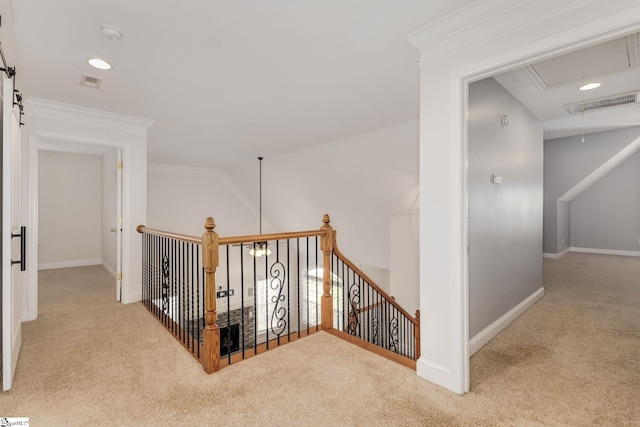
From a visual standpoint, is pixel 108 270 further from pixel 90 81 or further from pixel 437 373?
pixel 437 373

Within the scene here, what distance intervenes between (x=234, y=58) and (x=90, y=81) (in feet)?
4.88

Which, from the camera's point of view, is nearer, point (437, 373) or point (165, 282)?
point (437, 373)

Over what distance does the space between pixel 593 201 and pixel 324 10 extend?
28.7 ft

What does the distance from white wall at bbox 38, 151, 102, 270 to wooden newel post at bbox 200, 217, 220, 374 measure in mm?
5971

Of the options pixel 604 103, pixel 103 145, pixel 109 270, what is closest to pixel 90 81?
pixel 103 145

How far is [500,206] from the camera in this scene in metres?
2.93

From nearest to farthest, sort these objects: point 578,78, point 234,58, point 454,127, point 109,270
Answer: point 454,127
point 234,58
point 578,78
point 109,270

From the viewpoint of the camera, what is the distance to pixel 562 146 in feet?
19.8

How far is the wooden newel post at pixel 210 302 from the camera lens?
7.11 ft

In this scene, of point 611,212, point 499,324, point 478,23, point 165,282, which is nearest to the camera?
point 478,23

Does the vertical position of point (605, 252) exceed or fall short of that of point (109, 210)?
it falls short

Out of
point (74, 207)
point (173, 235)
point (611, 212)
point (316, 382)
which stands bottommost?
point (316, 382)

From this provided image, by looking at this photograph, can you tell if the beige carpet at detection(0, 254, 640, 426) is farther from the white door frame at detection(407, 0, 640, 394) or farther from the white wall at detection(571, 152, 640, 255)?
the white wall at detection(571, 152, 640, 255)

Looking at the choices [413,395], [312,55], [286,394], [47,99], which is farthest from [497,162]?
[47,99]
